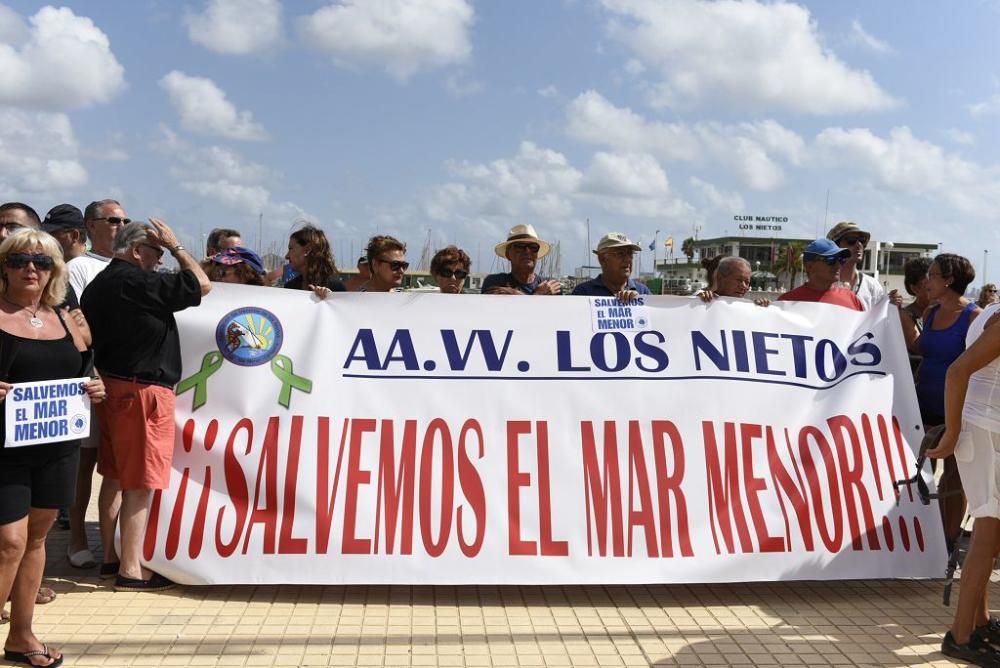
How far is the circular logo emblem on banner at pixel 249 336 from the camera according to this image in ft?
15.0

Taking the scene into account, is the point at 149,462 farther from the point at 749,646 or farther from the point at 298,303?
the point at 749,646

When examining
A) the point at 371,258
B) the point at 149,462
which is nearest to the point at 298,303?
the point at 371,258

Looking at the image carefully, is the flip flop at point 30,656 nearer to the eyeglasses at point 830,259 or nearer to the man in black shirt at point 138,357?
the man in black shirt at point 138,357

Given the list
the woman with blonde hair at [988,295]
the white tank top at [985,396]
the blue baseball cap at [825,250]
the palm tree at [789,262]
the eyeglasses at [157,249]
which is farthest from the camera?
the palm tree at [789,262]

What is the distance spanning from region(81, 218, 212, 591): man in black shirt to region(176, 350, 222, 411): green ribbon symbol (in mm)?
180

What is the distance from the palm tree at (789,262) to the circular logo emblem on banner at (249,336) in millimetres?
91654

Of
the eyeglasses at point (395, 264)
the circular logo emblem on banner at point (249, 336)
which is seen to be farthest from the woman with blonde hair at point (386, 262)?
the circular logo emblem on banner at point (249, 336)

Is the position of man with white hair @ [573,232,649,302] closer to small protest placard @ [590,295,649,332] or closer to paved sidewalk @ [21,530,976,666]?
small protest placard @ [590,295,649,332]

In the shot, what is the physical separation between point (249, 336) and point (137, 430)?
746 mm

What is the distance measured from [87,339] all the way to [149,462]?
0.78m

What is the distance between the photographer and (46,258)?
11.3ft

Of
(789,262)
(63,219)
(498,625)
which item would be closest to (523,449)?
(498,625)

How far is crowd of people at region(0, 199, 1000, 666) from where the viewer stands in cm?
340

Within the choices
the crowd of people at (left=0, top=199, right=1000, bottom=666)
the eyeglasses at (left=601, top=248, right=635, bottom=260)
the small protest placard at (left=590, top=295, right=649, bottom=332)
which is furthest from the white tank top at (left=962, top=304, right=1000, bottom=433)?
the eyeglasses at (left=601, top=248, right=635, bottom=260)
